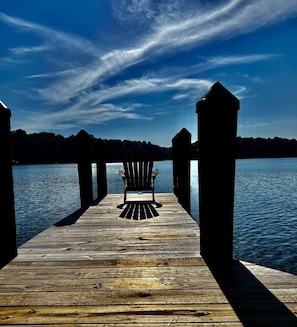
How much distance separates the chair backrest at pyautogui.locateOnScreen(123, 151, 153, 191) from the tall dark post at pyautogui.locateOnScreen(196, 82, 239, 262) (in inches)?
157

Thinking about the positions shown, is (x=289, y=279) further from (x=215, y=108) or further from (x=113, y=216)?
(x=113, y=216)

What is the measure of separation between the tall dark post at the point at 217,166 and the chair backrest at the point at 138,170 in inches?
157

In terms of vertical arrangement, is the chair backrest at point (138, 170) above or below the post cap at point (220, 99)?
below

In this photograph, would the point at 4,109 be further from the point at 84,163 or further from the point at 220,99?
the point at 84,163

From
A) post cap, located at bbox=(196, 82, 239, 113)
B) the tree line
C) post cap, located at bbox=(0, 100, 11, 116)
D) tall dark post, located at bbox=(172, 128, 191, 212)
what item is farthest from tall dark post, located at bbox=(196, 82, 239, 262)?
the tree line

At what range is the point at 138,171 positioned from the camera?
7281 mm

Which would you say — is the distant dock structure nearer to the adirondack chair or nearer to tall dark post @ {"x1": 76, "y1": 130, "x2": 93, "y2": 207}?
tall dark post @ {"x1": 76, "y1": 130, "x2": 93, "y2": 207}

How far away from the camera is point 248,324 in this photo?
203 cm

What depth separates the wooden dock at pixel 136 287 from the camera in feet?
6.98

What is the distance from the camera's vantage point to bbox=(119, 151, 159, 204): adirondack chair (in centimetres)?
723

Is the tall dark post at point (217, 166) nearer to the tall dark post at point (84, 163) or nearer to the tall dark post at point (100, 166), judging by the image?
the tall dark post at point (84, 163)

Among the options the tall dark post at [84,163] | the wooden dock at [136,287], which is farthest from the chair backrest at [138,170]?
the wooden dock at [136,287]

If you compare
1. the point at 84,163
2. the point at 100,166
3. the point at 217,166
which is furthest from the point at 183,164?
the point at 217,166

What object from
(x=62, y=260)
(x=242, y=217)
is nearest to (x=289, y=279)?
(x=62, y=260)
